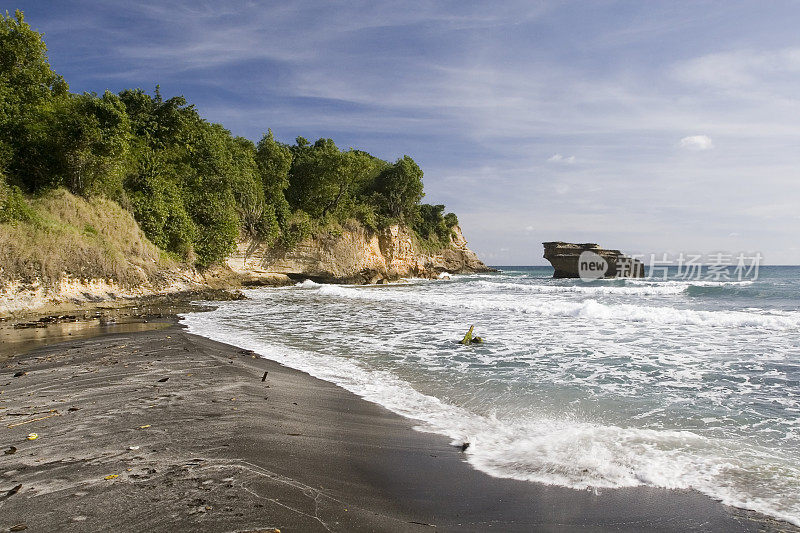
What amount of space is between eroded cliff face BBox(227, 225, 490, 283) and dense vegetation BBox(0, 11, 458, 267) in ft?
4.56

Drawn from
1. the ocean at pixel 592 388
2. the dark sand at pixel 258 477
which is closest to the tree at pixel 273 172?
the ocean at pixel 592 388

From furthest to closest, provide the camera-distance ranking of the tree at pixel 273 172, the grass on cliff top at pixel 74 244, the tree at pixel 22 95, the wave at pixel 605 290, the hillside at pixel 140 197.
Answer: the tree at pixel 273 172 → the wave at pixel 605 290 → the tree at pixel 22 95 → the hillside at pixel 140 197 → the grass on cliff top at pixel 74 244

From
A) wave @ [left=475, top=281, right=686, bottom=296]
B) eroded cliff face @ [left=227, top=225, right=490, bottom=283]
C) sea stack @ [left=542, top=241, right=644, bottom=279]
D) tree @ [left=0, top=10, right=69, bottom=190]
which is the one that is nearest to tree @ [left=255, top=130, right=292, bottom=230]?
eroded cliff face @ [left=227, top=225, right=490, bottom=283]

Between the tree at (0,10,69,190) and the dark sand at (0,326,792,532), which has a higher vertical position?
the tree at (0,10,69,190)

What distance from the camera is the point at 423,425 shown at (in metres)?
4.93

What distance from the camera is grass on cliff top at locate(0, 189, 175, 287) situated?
14.9m

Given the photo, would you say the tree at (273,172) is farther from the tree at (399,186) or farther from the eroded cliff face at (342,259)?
the tree at (399,186)

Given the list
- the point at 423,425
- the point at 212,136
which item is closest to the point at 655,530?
the point at 423,425

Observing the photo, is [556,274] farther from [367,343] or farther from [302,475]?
[302,475]

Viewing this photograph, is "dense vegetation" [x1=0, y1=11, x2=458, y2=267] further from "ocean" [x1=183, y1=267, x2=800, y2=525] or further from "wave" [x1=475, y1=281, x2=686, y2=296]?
"wave" [x1=475, y1=281, x2=686, y2=296]

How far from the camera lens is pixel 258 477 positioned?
3.22 metres

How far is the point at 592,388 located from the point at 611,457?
2761 millimetres

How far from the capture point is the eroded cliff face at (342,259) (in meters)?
35.2

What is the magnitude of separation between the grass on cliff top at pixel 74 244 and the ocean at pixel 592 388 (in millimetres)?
6062
